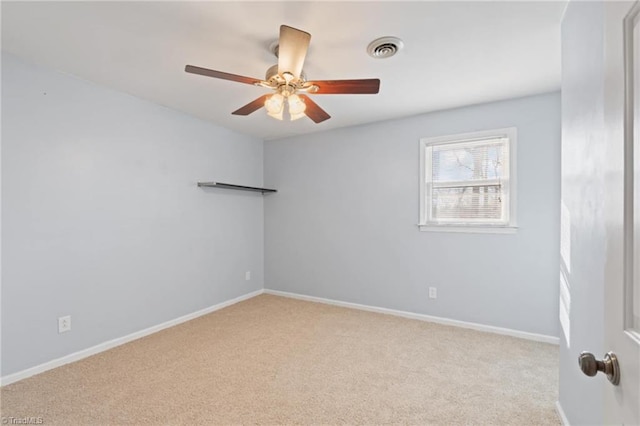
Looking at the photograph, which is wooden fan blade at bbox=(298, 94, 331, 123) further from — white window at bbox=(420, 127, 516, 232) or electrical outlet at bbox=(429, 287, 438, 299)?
electrical outlet at bbox=(429, 287, 438, 299)

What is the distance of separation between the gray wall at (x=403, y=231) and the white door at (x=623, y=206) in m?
2.63

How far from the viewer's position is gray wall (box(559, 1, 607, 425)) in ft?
4.16

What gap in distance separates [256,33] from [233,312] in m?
3.07

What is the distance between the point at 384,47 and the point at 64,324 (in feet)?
10.7

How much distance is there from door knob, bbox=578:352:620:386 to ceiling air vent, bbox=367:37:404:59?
1944mm

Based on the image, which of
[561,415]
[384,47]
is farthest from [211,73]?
[561,415]

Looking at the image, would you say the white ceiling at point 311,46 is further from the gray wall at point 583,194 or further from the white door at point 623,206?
the white door at point 623,206

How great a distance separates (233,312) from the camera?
3775mm

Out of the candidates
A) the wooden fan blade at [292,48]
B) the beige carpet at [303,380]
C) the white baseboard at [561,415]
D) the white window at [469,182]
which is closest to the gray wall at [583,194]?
the white baseboard at [561,415]

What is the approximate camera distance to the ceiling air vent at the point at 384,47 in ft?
6.54

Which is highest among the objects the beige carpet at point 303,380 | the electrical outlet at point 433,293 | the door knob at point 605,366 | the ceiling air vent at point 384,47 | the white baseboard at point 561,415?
the ceiling air vent at point 384,47

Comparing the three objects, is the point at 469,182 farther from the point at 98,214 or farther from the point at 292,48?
the point at 98,214

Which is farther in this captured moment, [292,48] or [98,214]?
[98,214]

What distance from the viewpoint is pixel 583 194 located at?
56.7 inches
